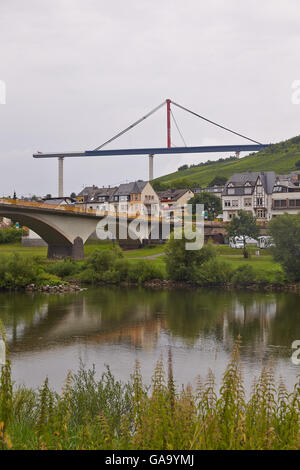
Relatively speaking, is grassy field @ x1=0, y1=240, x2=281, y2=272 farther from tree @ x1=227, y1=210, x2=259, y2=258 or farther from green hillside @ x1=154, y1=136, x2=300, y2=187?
green hillside @ x1=154, y1=136, x2=300, y2=187

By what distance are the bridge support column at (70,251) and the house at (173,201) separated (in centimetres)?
3229

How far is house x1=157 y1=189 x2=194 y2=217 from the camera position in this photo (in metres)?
92.5

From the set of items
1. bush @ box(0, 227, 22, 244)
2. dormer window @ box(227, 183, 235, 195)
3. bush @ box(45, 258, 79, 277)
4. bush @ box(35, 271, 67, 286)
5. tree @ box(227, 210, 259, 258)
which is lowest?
bush @ box(35, 271, 67, 286)

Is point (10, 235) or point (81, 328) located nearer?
point (81, 328)

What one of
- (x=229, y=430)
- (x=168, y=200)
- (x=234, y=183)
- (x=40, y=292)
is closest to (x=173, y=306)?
(x=40, y=292)

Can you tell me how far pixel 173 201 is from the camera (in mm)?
97000

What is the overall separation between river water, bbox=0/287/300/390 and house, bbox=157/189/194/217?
5123 cm

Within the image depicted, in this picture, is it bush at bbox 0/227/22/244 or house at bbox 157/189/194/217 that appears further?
house at bbox 157/189/194/217

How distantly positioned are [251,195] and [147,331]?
60.9 metres

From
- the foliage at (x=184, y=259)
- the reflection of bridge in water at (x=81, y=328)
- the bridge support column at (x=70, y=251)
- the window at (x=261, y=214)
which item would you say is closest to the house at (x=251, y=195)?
the window at (x=261, y=214)

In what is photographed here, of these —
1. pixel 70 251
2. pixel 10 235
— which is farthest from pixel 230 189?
pixel 10 235

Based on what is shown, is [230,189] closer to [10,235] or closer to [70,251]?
[70,251]

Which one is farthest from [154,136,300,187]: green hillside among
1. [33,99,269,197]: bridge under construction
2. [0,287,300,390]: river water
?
[0,287,300,390]: river water

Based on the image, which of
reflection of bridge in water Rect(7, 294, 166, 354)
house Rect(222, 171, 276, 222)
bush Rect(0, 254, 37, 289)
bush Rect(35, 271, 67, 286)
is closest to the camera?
reflection of bridge in water Rect(7, 294, 166, 354)
